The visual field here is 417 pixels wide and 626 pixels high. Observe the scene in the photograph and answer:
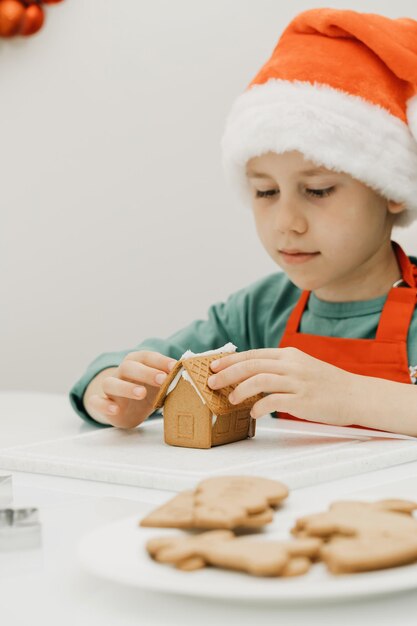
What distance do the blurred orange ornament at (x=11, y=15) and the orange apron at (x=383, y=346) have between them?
37.1 inches

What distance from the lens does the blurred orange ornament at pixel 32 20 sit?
1794 millimetres

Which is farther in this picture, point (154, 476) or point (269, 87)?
point (269, 87)

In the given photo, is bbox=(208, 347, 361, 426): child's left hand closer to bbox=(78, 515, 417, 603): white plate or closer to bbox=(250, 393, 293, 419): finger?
bbox=(250, 393, 293, 419): finger

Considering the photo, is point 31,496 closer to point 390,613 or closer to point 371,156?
point 390,613

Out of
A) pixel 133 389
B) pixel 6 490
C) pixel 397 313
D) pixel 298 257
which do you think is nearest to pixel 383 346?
pixel 397 313

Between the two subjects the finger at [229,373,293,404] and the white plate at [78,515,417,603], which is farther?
the finger at [229,373,293,404]

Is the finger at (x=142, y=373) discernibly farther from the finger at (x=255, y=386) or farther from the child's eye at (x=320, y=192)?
the child's eye at (x=320, y=192)

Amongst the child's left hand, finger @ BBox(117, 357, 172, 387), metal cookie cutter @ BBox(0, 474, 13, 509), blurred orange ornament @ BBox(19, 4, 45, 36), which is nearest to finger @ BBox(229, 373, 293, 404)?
the child's left hand

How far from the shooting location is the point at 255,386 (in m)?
0.88

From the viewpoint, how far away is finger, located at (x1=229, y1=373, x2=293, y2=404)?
34.3 inches

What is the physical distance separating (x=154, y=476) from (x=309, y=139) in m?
0.54

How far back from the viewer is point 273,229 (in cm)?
120

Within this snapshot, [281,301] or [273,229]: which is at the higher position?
[273,229]

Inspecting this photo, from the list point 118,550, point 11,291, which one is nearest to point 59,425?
point 118,550
